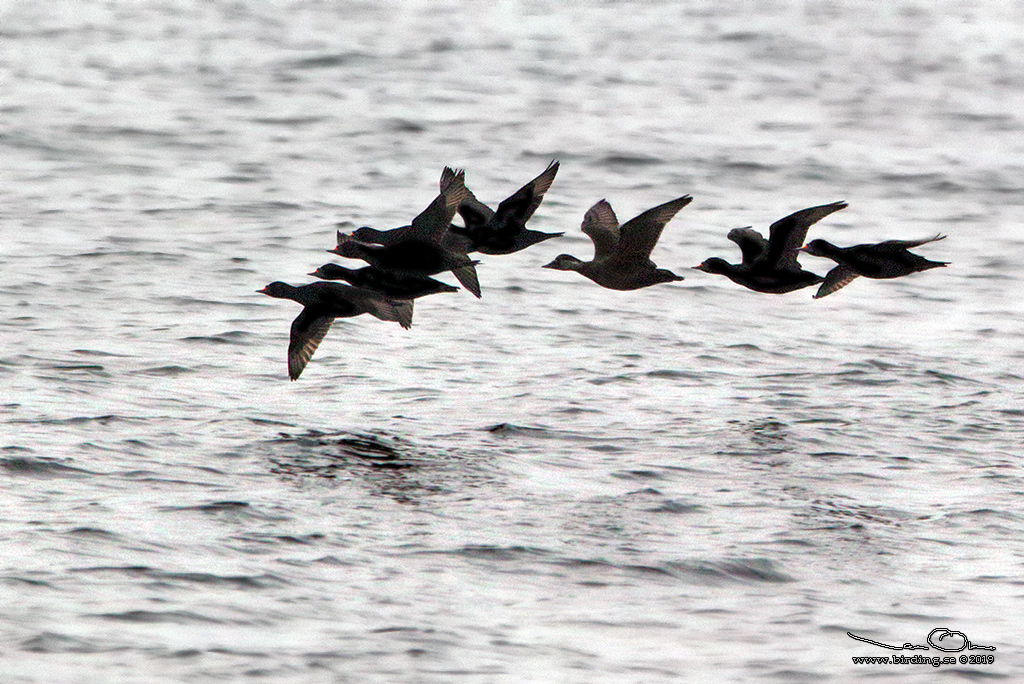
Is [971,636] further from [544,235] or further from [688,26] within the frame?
[688,26]

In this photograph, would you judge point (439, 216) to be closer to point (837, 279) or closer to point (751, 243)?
point (751, 243)

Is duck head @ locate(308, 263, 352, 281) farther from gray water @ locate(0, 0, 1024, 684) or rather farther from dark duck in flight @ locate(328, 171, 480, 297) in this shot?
gray water @ locate(0, 0, 1024, 684)

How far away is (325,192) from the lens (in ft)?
105

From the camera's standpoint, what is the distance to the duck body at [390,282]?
18234 millimetres

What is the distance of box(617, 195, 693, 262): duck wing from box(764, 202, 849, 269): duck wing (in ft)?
3.53

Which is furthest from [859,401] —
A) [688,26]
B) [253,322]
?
[688,26]

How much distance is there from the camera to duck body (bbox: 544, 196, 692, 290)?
17.9 m

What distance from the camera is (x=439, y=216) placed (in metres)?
18.1

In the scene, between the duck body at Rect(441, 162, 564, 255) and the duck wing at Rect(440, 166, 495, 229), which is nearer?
the duck body at Rect(441, 162, 564, 255)

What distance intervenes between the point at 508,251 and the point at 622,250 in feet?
4.12

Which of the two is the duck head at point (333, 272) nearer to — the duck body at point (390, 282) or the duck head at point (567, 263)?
the duck body at point (390, 282)

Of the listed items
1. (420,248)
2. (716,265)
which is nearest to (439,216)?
(420,248)

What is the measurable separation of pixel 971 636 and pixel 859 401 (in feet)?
23.6

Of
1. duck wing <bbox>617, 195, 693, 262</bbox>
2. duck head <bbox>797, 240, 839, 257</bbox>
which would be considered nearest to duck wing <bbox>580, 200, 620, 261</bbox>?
duck wing <bbox>617, 195, 693, 262</bbox>
